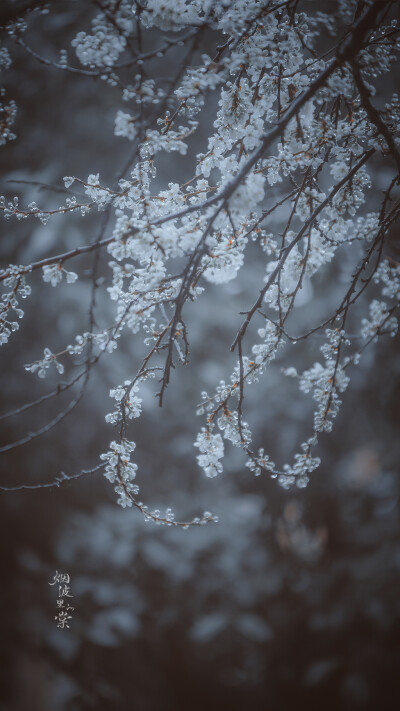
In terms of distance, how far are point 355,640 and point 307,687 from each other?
30cm

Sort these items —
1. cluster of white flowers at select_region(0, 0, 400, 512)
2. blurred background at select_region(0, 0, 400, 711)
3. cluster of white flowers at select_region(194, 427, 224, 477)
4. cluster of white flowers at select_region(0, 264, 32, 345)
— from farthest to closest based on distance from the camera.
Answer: blurred background at select_region(0, 0, 400, 711), cluster of white flowers at select_region(194, 427, 224, 477), cluster of white flowers at select_region(0, 264, 32, 345), cluster of white flowers at select_region(0, 0, 400, 512)

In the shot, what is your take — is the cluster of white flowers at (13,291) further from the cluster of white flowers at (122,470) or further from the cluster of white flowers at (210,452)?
the cluster of white flowers at (210,452)

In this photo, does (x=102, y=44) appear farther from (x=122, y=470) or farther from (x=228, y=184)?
(x=122, y=470)

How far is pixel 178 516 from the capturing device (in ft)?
6.79

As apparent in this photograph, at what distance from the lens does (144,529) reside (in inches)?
81.5

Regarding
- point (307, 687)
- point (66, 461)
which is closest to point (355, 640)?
point (307, 687)

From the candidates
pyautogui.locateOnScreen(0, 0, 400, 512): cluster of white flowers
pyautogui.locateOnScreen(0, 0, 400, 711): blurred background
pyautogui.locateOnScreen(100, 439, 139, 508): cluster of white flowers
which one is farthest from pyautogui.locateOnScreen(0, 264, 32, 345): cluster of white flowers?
pyautogui.locateOnScreen(0, 0, 400, 711): blurred background

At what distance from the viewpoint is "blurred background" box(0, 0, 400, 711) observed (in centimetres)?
185

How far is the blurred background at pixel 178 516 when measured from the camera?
6.07ft

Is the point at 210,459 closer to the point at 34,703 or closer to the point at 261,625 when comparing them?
the point at 261,625

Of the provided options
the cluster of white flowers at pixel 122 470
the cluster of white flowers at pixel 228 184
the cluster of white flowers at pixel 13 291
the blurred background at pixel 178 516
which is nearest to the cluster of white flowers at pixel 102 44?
the cluster of white flowers at pixel 228 184

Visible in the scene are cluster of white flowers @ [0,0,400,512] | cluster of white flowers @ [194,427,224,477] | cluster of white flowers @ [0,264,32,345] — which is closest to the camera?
cluster of white flowers @ [0,0,400,512]

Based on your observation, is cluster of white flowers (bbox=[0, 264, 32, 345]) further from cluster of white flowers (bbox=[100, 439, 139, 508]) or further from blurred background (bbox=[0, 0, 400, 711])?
blurred background (bbox=[0, 0, 400, 711])

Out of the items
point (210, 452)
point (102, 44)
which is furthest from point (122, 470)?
point (102, 44)
